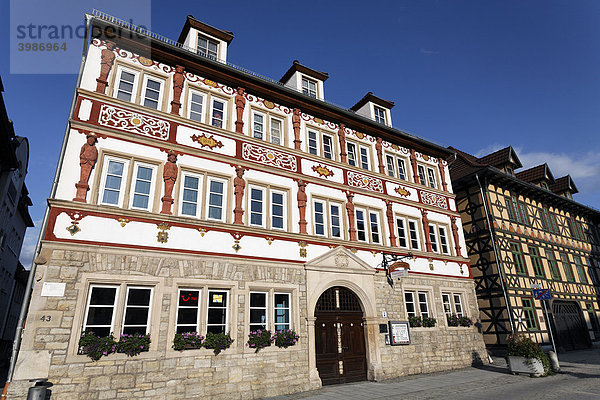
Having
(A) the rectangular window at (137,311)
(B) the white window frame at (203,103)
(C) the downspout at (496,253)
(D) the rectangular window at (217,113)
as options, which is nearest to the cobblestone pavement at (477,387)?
(C) the downspout at (496,253)

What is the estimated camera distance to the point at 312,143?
1498 cm

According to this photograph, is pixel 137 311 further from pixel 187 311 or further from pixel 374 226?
pixel 374 226

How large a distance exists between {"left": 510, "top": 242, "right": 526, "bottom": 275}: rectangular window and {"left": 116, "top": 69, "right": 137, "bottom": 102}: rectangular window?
19.9 metres

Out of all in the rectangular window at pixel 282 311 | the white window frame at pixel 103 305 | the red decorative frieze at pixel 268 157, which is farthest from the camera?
the red decorative frieze at pixel 268 157

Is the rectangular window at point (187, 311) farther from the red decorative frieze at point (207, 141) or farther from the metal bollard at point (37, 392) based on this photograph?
the red decorative frieze at point (207, 141)

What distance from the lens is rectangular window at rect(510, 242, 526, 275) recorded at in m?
19.7

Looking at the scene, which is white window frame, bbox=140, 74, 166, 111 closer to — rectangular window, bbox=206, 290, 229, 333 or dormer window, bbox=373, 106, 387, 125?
rectangular window, bbox=206, 290, 229, 333

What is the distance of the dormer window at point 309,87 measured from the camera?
16.3 m

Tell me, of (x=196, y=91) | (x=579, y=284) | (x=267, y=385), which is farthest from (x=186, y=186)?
(x=579, y=284)

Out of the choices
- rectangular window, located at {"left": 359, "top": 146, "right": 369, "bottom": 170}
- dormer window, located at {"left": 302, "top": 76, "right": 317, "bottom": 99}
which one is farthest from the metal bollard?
dormer window, located at {"left": 302, "top": 76, "right": 317, "bottom": 99}

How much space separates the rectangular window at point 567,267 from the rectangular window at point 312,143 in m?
18.8

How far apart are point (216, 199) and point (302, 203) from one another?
319 cm

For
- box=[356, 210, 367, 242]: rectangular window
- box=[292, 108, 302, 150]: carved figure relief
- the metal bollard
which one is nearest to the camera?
the metal bollard

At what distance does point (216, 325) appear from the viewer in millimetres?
10148
